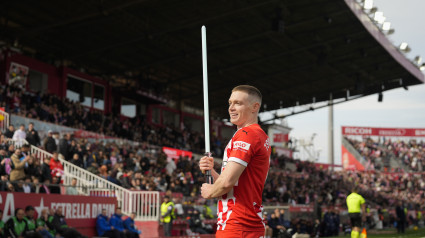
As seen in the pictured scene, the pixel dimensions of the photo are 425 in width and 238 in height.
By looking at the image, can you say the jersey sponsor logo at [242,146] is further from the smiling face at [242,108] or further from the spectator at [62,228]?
the spectator at [62,228]

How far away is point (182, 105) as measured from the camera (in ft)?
160

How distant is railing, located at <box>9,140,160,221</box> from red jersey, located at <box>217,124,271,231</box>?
54.3 ft

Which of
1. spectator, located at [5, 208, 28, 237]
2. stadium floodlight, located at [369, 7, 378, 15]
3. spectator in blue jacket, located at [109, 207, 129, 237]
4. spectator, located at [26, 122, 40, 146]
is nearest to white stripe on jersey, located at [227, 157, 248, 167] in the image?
spectator, located at [5, 208, 28, 237]

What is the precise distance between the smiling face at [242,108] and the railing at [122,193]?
54.3 feet

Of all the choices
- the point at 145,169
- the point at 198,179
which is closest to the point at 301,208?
the point at 198,179

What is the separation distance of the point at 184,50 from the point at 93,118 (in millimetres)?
7118

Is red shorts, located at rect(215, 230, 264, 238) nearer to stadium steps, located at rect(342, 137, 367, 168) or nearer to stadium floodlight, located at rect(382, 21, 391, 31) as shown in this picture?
stadium floodlight, located at rect(382, 21, 391, 31)

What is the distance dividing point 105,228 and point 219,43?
18.2 meters

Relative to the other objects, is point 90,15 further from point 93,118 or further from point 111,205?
point 111,205

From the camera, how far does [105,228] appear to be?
61.7 ft

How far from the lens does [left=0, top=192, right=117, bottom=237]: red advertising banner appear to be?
15517 mm

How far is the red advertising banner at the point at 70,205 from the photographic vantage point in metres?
15.5

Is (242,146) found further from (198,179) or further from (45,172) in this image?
(198,179)

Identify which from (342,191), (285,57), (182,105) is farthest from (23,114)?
(342,191)
